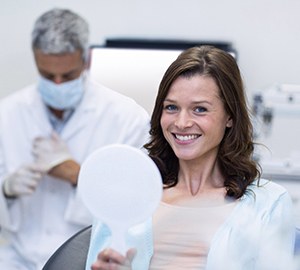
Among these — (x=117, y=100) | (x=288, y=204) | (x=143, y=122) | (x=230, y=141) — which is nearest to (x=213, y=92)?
(x=230, y=141)

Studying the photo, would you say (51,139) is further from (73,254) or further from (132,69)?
(73,254)

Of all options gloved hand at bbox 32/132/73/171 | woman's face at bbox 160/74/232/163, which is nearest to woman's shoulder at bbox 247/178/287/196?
woman's face at bbox 160/74/232/163

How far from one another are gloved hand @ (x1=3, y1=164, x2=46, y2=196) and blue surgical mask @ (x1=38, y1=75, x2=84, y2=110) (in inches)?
7.5

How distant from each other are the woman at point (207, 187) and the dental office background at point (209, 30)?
801 millimetres

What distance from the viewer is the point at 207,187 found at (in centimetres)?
97

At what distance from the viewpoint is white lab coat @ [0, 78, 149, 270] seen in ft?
4.74

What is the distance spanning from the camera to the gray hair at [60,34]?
4.82 feet

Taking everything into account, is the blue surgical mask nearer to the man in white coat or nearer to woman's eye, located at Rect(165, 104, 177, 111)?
the man in white coat

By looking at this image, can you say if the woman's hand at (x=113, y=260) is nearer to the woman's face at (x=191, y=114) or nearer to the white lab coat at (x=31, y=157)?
the woman's face at (x=191, y=114)

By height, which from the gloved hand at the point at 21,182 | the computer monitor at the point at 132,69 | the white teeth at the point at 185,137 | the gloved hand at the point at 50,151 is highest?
the white teeth at the point at 185,137

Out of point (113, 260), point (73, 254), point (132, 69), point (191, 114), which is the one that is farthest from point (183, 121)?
point (132, 69)

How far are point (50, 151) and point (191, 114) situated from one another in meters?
0.77

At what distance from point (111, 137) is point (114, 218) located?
2.52 ft

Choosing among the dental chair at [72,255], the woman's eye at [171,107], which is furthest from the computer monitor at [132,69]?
the dental chair at [72,255]
